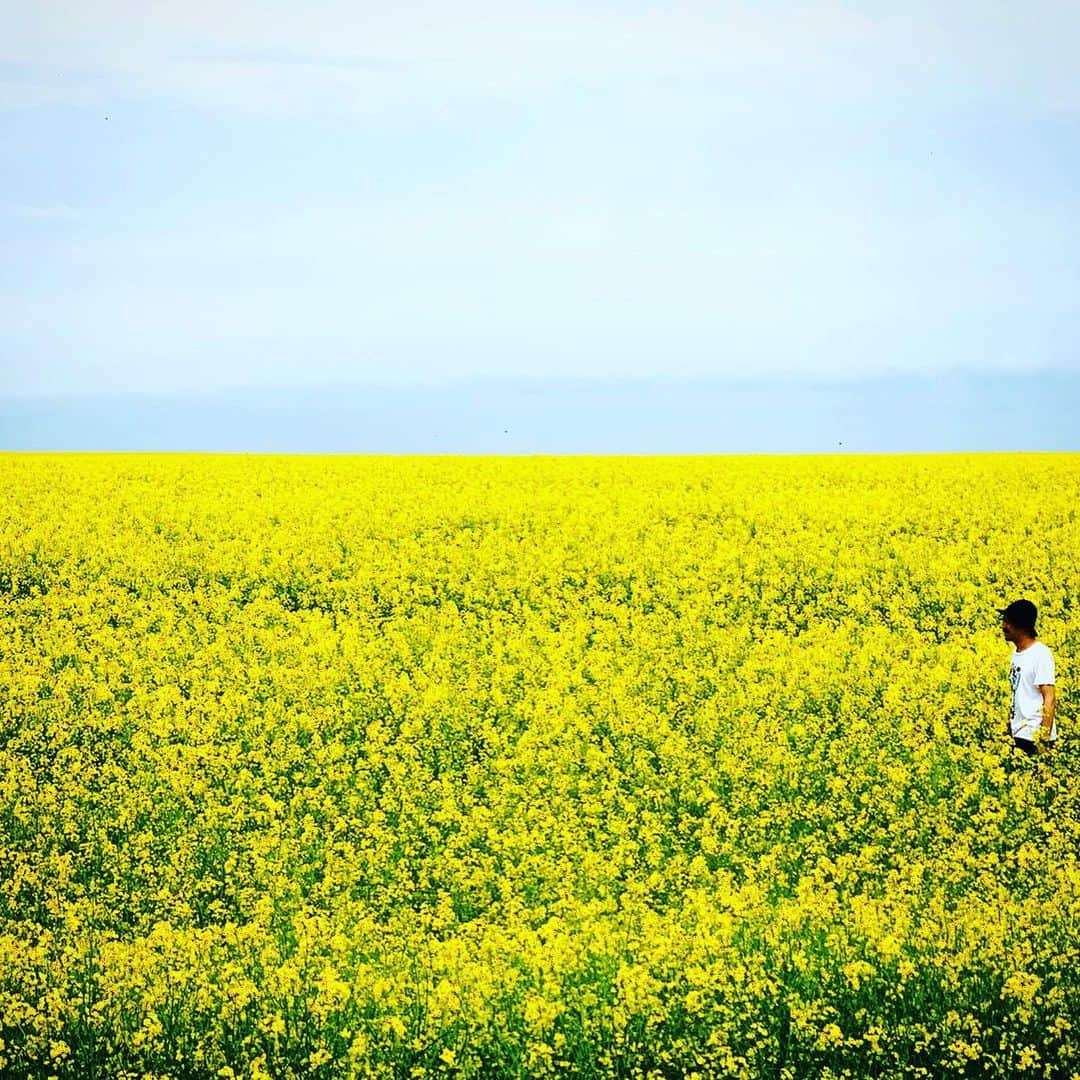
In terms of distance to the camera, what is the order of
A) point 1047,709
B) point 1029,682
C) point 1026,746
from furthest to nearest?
point 1026,746, point 1029,682, point 1047,709

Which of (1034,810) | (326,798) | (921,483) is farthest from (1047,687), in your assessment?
(921,483)

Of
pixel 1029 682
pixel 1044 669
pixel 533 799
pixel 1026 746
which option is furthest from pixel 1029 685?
pixel 533 799

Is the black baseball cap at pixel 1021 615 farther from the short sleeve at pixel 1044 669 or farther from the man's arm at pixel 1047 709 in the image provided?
the man's arm at pixel 1047 709

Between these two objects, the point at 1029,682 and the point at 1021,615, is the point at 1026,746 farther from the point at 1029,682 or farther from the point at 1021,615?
the point at 1021,615

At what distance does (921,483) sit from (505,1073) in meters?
21.8

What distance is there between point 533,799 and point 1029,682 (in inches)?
167

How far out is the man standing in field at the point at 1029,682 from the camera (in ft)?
33.5

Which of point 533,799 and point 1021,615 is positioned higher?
point 1021,615

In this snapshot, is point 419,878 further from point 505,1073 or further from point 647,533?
point 647,533

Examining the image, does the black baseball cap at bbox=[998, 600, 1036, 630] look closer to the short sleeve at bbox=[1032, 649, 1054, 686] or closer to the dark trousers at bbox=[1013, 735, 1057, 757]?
the short sleeve at bbox=[1032, 649, 1054, 686]

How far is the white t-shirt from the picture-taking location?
34.2 ft

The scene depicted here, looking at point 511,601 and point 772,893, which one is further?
point 511,601

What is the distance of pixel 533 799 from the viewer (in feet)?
38.4

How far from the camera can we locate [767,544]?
2064 cm
